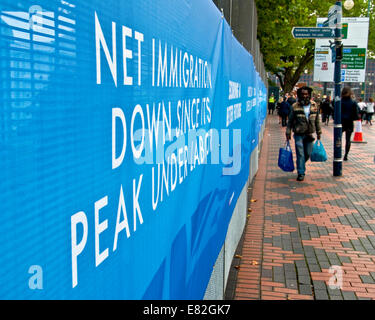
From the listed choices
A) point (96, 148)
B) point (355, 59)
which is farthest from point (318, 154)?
point (355, 59)

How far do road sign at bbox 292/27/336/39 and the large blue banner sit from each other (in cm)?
722

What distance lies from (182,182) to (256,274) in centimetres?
294

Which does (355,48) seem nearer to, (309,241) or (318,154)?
(318,154)

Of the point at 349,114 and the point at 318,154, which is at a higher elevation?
the point at 349,114

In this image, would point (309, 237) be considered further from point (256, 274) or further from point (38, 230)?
point (38, 230)

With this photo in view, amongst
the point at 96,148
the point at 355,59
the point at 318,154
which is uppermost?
the point at 355,59

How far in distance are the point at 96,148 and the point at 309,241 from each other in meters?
5.06

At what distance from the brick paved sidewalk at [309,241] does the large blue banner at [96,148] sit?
2483 millimetres

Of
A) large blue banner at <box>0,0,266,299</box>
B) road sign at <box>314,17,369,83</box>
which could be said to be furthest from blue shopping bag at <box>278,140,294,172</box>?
road sign at <box>314,17,369,83</box>

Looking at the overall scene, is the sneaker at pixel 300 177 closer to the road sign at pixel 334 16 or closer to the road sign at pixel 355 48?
the road sign at pixel 334 16

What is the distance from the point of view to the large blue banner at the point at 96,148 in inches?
30.6

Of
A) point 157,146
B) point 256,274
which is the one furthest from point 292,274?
point 157,146

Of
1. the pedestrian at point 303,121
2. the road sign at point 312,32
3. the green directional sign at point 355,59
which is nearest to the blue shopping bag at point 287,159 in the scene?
the pedestrian at point 303,121

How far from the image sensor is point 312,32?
Answer: 9.20m
